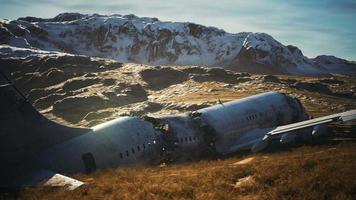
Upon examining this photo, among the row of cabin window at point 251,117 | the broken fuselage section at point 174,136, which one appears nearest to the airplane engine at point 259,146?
the broken fuselage section at point 174,136

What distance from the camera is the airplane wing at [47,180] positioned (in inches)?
747

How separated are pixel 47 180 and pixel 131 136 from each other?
8708 mm

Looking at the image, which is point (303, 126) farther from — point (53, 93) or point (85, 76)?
point (85, 76)

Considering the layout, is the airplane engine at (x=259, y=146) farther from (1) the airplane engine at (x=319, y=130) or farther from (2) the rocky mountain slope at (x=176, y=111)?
(1) the airplane engine at (x=319, y=130)

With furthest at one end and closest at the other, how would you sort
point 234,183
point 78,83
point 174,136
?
point 78,83, point 174,136, point 234,183

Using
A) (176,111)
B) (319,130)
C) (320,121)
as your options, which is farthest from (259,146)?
(176,111)

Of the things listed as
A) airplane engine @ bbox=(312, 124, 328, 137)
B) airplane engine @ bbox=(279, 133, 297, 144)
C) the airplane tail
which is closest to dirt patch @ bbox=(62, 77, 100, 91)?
airplane engine @ bbox=(279, 133, 297, 144)

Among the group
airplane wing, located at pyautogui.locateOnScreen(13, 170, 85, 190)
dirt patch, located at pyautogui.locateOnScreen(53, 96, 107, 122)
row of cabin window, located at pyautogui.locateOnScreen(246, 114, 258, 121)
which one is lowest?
dirt patch, located at pyautogui.locateOnScreen(53, 96, 107, 122)

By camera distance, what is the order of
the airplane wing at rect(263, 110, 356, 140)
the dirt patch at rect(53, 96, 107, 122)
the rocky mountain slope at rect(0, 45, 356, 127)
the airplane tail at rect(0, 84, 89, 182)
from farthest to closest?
1. the dirt patch at rect(53, 96, 107, 122)
2. the rocky mountain slope at rect(0, 45, 356, 127)
3. the airplane wing at rect(263, 110, 356, 140)
4. the airplane tail at rect(0, 84, 89, 182)

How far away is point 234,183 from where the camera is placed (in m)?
20.9

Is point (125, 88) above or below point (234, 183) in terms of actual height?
above

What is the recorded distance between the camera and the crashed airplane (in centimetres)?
2212

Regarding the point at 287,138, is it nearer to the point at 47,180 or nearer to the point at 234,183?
the point at 234,183

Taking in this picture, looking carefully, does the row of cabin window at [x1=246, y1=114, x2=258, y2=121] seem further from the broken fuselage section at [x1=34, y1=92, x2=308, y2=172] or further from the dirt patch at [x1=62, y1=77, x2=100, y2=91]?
the dirt patch at [x1=62, y1=77, x2=100, y2=91]
